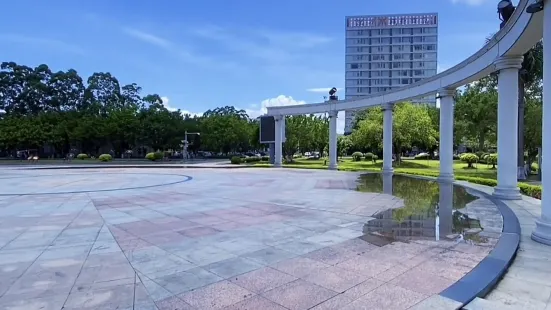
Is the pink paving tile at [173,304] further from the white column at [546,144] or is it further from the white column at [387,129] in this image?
the white column at [387,129]

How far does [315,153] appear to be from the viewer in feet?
241

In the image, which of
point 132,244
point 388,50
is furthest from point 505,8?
point 388,50

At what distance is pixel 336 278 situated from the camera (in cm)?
432

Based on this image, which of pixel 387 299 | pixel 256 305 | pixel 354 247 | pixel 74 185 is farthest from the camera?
pixel 74 185

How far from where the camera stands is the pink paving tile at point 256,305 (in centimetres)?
357

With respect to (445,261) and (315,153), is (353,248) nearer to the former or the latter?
(445,261)

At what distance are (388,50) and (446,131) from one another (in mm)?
119736

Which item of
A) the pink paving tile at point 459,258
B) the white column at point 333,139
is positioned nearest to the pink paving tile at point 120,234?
the pink paving tile at point 459,258

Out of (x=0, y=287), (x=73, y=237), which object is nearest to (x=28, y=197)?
(x=73, y=237)

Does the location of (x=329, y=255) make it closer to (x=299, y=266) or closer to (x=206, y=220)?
(x=299, y=266)

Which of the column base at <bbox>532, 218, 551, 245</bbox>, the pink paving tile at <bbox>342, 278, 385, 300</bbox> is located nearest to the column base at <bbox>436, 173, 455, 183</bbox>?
the column base at <bbox>532, 218, 551, 245</bbox>

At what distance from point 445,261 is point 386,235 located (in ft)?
5.09

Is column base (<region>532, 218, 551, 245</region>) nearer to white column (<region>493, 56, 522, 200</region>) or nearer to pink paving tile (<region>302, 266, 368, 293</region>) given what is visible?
pink paving tile (<region>302, 266, 368, 293</region>)

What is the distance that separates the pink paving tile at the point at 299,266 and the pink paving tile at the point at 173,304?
4.56ft
